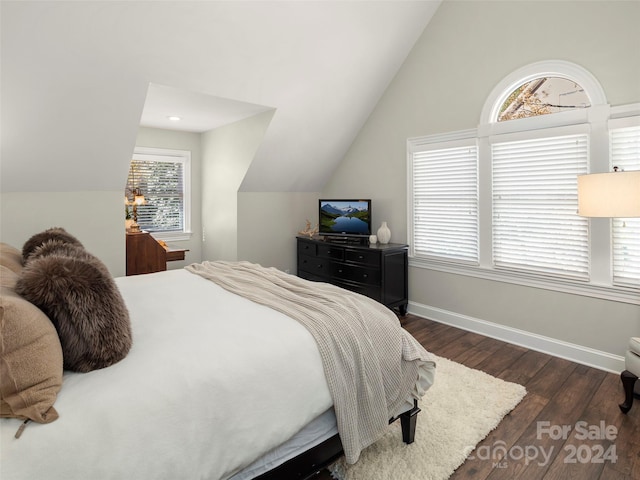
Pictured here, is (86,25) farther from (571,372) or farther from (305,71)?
(571,372)

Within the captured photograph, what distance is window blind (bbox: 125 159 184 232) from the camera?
522 centimetres

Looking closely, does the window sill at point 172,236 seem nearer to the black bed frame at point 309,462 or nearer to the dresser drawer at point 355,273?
the dresser drawer at point 355,273

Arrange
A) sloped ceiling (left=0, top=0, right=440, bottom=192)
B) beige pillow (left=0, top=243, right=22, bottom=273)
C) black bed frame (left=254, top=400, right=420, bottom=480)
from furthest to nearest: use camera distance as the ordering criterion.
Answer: sloped ceiling (left=0, top=0, right=440, bottom=192) < beige pillow (left=0, top=243, right=22, bottom=273) < black bed frame (left=254, top=400, right=420, bottom=480)

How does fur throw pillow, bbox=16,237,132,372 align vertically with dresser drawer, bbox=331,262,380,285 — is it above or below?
above

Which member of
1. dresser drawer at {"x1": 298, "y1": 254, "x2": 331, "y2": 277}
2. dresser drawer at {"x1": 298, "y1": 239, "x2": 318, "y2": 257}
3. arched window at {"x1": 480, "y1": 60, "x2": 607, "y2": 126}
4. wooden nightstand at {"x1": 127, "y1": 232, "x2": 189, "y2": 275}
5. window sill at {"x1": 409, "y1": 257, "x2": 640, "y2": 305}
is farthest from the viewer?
dresser drawer at {"x1": 298, "y1": 239, "x2": 318, "y2": 257}

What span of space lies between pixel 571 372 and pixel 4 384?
3.42 m

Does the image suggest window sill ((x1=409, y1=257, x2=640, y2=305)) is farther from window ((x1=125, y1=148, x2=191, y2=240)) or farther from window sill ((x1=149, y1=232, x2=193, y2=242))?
window ((x1=125, y1=148, x2=191, y2=240))

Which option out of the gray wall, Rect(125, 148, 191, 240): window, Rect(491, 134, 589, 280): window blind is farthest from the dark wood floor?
Rect(125, 148, 191, 240): window

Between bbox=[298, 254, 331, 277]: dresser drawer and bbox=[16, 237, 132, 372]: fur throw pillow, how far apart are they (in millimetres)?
3381

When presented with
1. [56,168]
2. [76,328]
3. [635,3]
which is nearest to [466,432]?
[76,328]

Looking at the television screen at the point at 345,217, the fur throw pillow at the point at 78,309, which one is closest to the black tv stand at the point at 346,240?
the television screen at the point at 345,217

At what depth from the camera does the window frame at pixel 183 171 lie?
5.19 m

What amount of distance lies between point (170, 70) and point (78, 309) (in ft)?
8.05

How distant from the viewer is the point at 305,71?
3631mm
